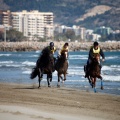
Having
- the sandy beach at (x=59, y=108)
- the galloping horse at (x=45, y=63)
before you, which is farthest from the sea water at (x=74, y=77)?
the sandy beach at (x=59, y=108)

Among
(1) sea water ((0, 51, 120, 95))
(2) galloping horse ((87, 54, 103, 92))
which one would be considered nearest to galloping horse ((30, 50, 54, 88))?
(2) galloping horse ((87, 54, 103, 92))

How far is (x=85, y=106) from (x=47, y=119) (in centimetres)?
295

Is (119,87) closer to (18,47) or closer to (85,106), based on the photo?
(85,106)

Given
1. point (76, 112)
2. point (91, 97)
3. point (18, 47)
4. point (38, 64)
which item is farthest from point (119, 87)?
point (18, 47)

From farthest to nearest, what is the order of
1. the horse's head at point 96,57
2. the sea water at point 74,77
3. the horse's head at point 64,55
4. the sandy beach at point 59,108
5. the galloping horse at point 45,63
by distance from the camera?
the sea water at point 74,77, the horse's head at point 64,55, the galloping horse at point 45,63, the horse's head at point 96,57, the sandy beach at point 59,108

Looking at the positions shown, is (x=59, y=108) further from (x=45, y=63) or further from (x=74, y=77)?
(x=74, y=77)

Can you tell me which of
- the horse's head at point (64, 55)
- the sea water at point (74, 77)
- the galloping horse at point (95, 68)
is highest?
the horse's head at point (64, 55)

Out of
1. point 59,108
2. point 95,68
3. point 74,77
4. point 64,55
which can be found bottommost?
point 74,77

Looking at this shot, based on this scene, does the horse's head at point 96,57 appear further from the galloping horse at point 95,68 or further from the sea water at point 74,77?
the sea water at point 74,77

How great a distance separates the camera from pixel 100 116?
10391 mm

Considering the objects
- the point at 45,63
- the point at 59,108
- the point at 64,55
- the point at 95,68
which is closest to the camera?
the point at 59,108

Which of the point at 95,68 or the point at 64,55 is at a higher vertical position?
the point at 64,55

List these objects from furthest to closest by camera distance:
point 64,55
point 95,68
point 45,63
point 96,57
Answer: point 64,55 → point 45,63 → point 95,68 → point 96,57

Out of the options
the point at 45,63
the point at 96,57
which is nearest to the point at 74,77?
the point at 45,63
